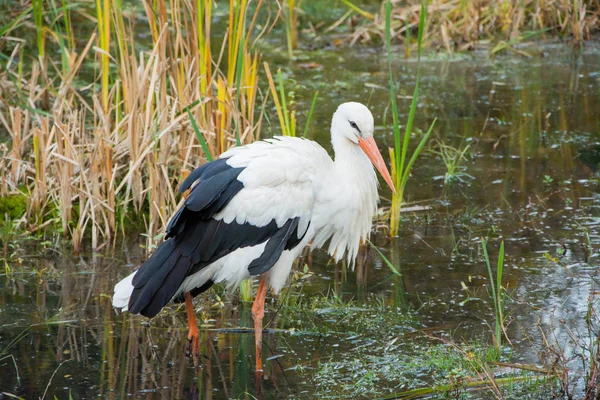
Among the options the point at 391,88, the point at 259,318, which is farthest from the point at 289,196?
the point at 391,88

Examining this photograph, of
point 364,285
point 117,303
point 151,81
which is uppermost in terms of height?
point 151,81

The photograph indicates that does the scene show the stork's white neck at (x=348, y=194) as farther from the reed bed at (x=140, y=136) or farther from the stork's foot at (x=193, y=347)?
the reed bed at (x=140, y=136)

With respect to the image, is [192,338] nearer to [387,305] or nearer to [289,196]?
[289,196]

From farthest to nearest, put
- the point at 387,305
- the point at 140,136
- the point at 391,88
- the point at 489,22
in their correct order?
1. the point at 489,22
2. the point at 140,136
3. the point at 391,88
4. the point at 387,305

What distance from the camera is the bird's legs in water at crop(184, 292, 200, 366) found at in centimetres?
440

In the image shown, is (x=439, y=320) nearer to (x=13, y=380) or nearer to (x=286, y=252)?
(x=286, y=252)

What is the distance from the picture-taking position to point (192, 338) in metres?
4.46

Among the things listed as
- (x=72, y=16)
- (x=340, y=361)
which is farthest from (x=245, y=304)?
(x=72, y=16)

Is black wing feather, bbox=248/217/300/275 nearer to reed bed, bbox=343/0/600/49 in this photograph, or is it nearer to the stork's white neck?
the stork's white neck

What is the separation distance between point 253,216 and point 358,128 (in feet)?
2.41

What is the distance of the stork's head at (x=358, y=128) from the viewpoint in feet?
15.1

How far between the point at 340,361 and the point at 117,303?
3.76 ft

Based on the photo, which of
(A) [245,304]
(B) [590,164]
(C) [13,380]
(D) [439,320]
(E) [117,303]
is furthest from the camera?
(B) [590,164]

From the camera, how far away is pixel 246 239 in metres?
4.50
